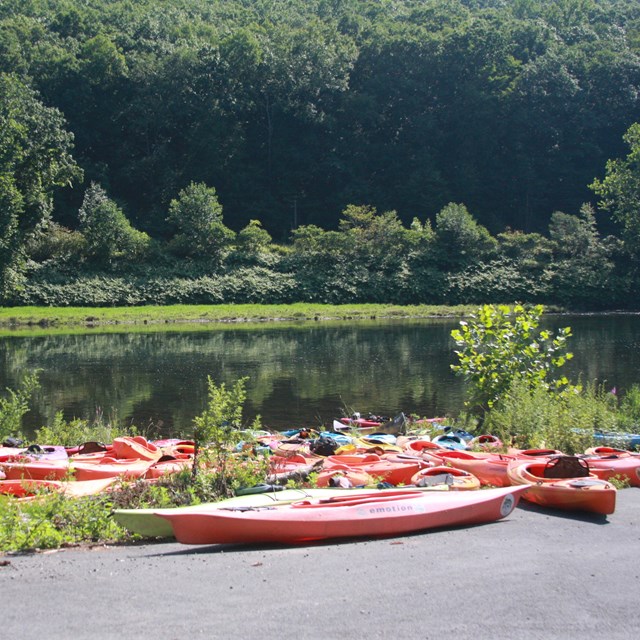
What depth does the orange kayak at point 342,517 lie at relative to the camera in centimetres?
639

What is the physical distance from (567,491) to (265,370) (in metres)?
15.5

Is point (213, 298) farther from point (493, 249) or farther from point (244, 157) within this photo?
point (244, 157)

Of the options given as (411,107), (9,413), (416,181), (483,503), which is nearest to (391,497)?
(483,503)

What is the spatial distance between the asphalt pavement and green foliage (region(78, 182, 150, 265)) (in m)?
44.5

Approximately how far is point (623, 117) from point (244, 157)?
34.1m

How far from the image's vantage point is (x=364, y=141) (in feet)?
241

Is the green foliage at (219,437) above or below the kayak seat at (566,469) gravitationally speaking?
above

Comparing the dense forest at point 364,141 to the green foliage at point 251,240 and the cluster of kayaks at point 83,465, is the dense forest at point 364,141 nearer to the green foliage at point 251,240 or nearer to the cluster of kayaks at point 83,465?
the green foliage at point 251,240

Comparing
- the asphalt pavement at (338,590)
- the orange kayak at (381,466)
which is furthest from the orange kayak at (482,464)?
the asphalt pavement at (338,590)

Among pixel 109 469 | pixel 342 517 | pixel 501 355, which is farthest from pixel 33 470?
pixel 501 355

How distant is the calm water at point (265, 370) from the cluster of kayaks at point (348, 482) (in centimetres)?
411

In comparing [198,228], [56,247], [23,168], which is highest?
[23,168]

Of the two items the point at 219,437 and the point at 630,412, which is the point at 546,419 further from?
the point at 219,437

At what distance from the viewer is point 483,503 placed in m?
7.14
